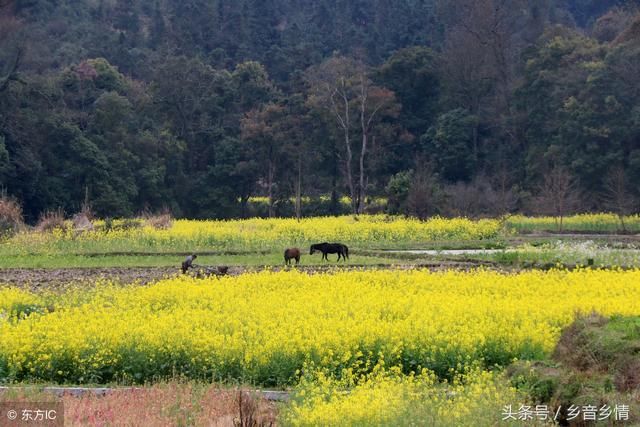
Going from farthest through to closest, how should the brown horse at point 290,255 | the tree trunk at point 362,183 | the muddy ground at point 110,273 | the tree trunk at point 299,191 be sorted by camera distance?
the tree trunk at point 362,183 → the tree trunk at point 299,191 → the brown horse at point 290,255 → the muddy ground at point 110,273

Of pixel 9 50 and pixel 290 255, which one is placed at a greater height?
pixel 9 50

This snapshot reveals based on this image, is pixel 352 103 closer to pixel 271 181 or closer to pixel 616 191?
pixel 271 181

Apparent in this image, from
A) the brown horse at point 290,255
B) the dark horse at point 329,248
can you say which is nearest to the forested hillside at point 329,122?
the dark horse at point 329,248

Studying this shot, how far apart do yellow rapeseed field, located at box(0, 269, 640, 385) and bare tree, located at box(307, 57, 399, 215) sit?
41.1m

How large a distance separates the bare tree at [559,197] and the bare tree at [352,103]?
1143 cm

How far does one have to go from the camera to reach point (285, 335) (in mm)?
12844

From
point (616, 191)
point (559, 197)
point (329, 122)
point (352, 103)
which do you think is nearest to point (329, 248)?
point (559, 197)

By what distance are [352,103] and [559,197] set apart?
20061 mm

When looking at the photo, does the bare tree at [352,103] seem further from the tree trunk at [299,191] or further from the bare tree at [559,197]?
the bare tree at [559,197]

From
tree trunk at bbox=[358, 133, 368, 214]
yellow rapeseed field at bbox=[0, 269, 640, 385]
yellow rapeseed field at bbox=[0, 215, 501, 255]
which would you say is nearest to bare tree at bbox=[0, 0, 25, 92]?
yellow rapeseed field at bbox=[0, 215, 501, 255]

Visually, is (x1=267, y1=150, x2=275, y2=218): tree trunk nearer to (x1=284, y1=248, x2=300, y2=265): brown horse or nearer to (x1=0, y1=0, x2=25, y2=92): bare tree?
(x1=0, y1=0, x2=25, y2=92): bare tree

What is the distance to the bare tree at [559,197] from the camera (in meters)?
43.1

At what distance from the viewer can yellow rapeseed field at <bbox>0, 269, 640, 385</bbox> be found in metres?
12.6

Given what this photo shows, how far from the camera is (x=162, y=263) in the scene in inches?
1148
